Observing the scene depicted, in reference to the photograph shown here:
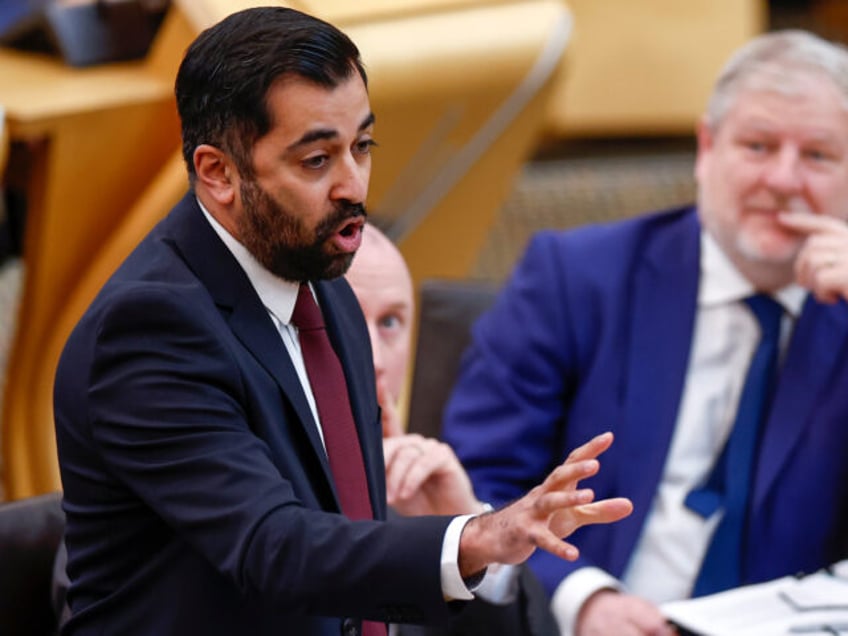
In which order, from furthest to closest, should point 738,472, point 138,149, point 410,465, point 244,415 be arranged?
point 138,149 → point 738,472 → point 410,465 → point 244,415

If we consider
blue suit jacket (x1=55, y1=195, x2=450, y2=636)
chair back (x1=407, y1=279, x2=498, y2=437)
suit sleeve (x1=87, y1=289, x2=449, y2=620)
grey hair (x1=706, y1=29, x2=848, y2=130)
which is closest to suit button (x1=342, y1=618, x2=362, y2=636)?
blue suit jacket (x1=55, y1=195, x2=450, y2=636)

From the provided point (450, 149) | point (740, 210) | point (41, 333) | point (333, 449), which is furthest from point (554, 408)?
point (333, 449)

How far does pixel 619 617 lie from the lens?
1.80 meters

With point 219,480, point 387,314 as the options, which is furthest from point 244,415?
point 387,314

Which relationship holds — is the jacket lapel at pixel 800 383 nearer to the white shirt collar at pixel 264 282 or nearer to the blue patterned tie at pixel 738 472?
the blue patterned tie at pixel 738 472

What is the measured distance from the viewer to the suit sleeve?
0.99m

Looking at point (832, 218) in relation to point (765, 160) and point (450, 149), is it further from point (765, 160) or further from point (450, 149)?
point (450, 149)

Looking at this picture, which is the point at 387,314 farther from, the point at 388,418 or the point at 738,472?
the point at 738,472

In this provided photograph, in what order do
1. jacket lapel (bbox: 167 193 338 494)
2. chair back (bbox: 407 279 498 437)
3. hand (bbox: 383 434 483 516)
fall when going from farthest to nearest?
chair back (bbox: 407 279 498 437) → hand (bbox: 383 434 483 516) → jacket lapel (bbox: 167 193 338 494)

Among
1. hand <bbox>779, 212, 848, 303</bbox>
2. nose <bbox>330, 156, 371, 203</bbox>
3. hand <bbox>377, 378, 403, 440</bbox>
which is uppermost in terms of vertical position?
nose <bbox>330, 156, 371, 203</bbox>

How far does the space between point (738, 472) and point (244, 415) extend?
1.06 metres

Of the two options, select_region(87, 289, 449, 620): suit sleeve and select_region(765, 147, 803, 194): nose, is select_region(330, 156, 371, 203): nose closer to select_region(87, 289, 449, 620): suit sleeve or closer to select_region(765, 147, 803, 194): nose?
select_region(87, 289, 449, 620): suit sleeve

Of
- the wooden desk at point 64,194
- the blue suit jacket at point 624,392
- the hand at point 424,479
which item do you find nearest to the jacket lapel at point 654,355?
the blue suit jacket at point 624,392

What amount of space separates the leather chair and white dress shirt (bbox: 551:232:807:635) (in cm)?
67
